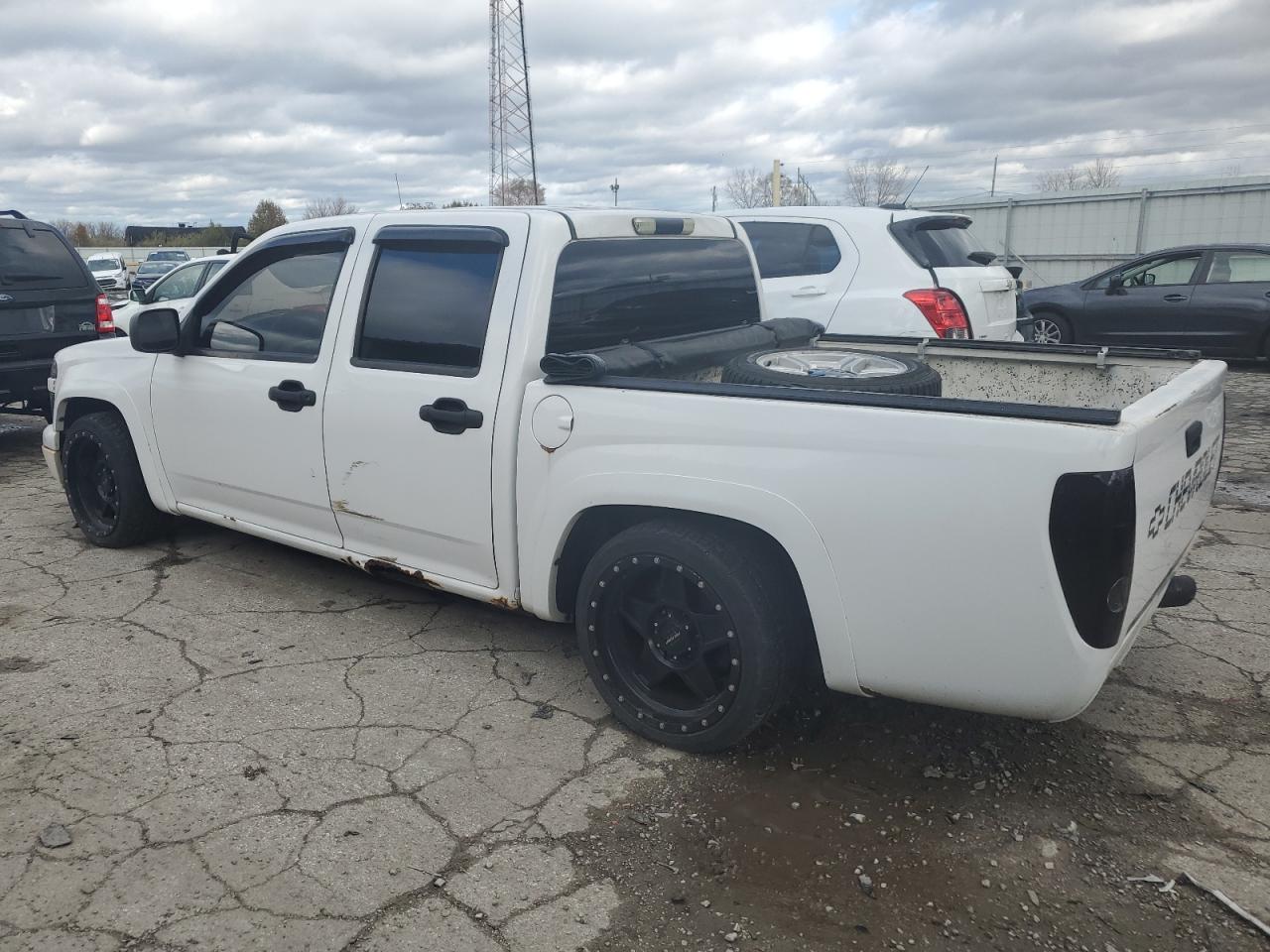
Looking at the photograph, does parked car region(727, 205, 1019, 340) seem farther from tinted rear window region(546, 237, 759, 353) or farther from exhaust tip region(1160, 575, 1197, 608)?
exhaust tip region(1160, 575, 1197, 608)

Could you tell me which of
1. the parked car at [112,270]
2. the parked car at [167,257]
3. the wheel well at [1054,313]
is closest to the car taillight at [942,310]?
the wheel well at [1054,313]

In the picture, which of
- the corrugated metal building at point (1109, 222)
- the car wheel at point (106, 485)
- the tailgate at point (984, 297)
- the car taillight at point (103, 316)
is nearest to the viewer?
the car wheel at point (106, 485)

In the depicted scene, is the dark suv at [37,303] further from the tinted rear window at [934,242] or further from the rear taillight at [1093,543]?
the rear taillight at [1093,543]

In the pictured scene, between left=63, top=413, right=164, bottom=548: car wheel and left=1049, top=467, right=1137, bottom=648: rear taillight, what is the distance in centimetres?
433

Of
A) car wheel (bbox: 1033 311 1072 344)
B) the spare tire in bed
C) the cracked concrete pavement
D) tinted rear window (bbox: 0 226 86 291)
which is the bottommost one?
the cracked concrete pavement

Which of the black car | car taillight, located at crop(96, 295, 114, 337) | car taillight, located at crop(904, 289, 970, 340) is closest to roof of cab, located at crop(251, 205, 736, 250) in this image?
car taillight, located at crop(904, 289, 970, 340)

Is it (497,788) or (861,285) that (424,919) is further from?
(861,285)

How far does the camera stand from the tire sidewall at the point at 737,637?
9.45 feet

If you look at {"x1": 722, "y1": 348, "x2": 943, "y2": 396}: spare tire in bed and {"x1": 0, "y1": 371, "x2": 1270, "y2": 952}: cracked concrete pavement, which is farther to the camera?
{"x1": 722, "y1": 348, "x2": 943, "y2": 396}: spare tire in bed

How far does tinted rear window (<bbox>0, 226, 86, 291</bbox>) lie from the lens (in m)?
7.46

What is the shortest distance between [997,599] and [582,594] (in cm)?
131

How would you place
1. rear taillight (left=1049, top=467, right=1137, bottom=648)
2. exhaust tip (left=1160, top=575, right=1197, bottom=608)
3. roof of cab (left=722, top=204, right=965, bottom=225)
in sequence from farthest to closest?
1. roof of cab (left=722, top=204, right=965, bottom=225)
2. exhaust tip (left=1160, top=575, right=1197, bottom=608)
3. rear taillight (left=1049, top=467, right=1137, bottom=648)

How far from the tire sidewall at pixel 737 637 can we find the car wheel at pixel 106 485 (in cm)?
287

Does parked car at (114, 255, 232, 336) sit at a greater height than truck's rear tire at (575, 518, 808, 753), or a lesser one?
greater
